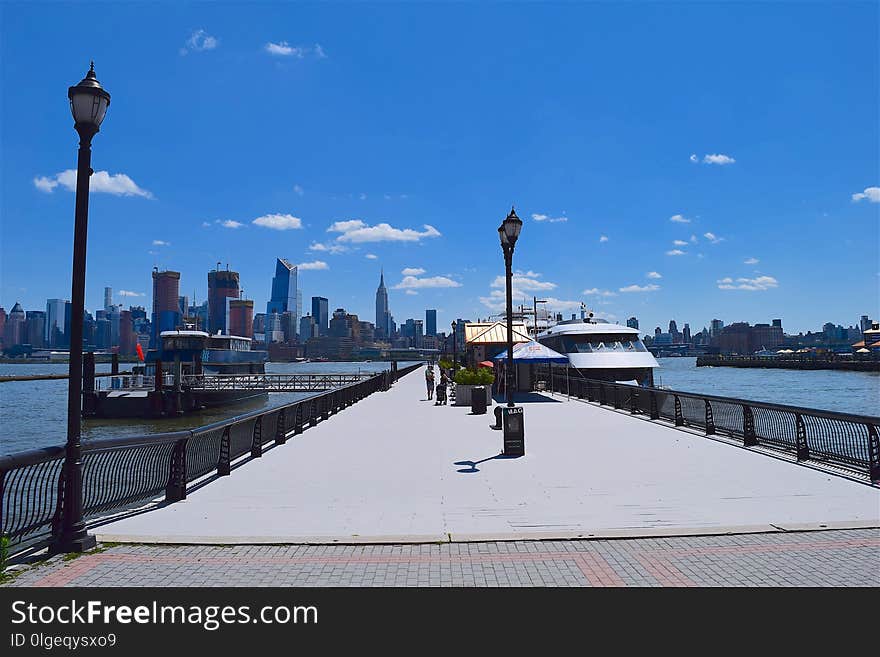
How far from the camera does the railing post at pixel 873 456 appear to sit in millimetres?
8664

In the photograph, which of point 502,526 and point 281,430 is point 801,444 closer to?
point 502,526

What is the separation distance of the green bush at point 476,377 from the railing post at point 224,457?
519 inches

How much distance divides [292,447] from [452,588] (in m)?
8.97

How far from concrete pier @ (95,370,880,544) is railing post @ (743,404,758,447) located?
0.56m

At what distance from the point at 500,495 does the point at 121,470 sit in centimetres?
521

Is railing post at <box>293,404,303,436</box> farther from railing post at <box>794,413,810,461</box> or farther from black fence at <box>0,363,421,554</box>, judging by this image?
railing post at <box>794,413,810,461</box>

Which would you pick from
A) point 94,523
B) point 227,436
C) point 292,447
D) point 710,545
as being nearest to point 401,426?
point 292,447

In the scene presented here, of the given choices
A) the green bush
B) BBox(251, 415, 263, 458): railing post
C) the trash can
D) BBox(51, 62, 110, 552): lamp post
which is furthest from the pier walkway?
the green bush

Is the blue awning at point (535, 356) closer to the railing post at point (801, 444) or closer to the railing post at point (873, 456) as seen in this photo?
the railing post at point (801, 444)

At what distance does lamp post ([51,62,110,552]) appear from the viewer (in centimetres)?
586

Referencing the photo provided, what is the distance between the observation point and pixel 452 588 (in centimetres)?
488

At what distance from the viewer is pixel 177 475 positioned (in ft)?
26.8

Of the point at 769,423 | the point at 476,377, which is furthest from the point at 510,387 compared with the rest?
the point at 476,377

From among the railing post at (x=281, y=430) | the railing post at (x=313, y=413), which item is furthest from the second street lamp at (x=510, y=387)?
the railing post at (x=313, y=413)
